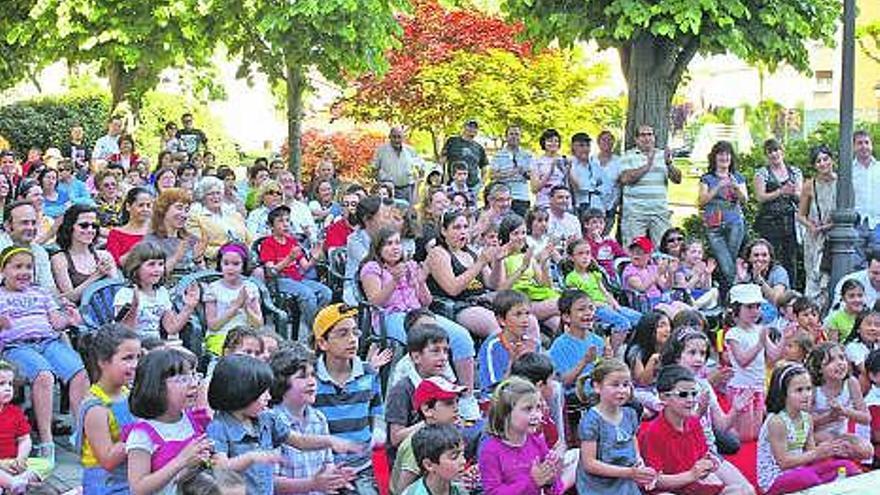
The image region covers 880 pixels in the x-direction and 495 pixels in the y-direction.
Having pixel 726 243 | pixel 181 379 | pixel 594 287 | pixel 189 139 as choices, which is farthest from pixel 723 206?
pixel 181 379

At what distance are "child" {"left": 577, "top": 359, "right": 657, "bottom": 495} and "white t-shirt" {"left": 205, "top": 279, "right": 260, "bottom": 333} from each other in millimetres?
2795

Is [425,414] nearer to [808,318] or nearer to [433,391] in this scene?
[433,391]

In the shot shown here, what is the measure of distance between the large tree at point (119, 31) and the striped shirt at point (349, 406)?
13.4 m

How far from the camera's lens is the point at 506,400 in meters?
6.18

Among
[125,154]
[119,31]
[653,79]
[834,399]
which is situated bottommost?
[834,399]

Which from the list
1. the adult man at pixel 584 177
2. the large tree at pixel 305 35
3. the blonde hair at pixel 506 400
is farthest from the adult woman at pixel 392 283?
the large tree at pixel 305 35

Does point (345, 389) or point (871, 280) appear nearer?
point (345, 389)

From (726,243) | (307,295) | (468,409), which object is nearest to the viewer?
(468,409)

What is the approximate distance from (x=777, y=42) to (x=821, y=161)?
2.41m

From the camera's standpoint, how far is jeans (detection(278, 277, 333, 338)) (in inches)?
400

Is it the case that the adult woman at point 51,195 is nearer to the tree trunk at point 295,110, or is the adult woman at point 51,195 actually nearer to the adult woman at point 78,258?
the adult woman at point 78,258

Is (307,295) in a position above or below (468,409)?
above

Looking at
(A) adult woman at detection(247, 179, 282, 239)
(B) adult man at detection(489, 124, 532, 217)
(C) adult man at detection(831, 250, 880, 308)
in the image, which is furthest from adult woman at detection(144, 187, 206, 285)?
(B) adult man at detection(489, 124, 532, 217)

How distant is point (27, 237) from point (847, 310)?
224 inches
